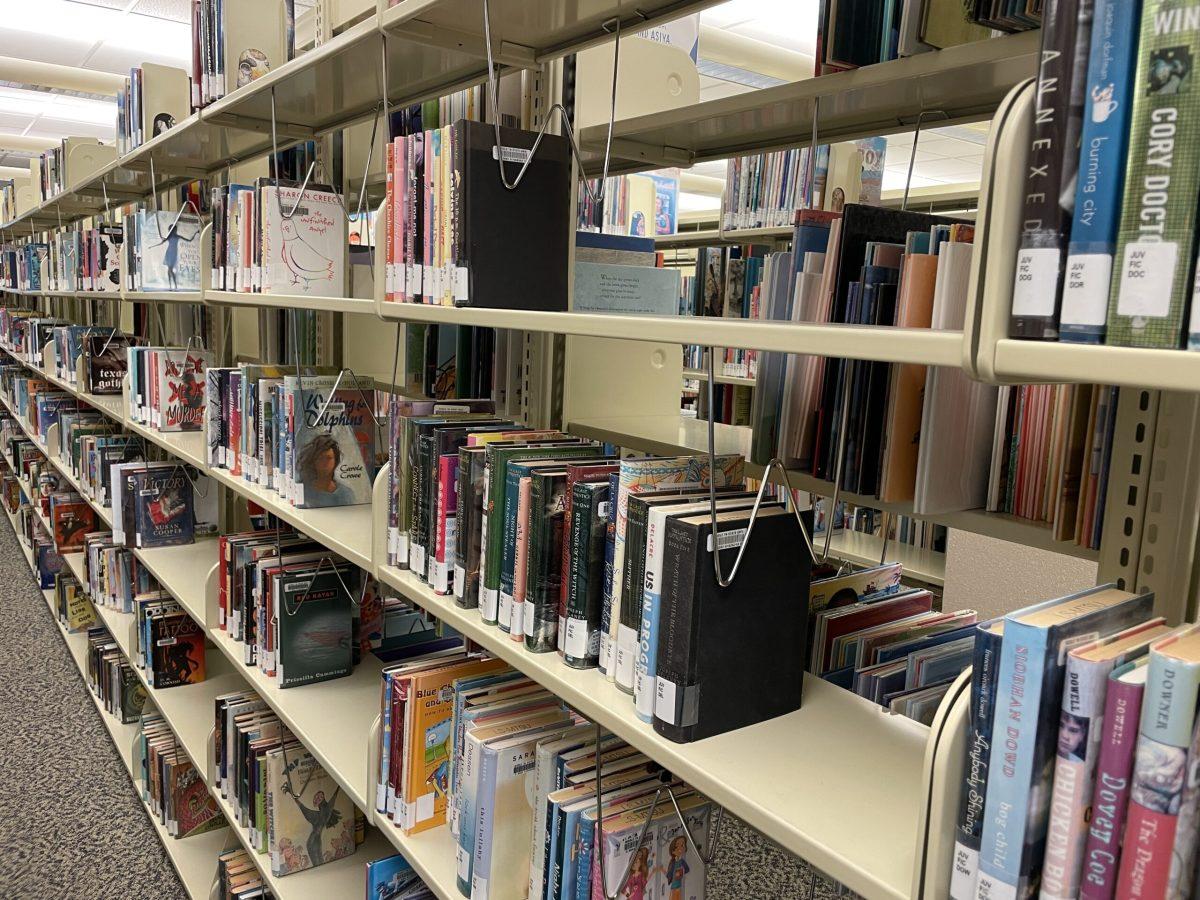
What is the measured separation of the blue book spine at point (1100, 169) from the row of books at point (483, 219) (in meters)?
0.78

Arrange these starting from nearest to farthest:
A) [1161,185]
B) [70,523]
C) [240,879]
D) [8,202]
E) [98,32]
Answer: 1. [1161,185]
2. [240,879]
3. [70,523]
4. [98,32]
5. [8,202]

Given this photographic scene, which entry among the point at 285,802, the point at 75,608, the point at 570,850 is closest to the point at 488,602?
the point at 570,850

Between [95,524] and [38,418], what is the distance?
768mm

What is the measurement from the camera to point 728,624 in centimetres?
93

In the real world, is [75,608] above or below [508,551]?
below

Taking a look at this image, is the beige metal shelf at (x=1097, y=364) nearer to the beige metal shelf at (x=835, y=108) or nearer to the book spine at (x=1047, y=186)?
the book spine at (x=1047, y=186)

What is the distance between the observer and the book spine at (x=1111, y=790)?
1.90ft

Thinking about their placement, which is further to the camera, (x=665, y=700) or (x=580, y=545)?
(x=580, y=545)

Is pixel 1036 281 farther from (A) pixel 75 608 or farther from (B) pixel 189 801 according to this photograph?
(A) pixel 75 608

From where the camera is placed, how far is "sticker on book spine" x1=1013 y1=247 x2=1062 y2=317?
0.58 m

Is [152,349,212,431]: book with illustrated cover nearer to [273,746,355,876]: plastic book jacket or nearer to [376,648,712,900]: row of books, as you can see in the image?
[273,746,355,876]: plastic book jacket

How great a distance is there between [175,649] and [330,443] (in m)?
1.28

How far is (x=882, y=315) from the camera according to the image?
110 centimetres

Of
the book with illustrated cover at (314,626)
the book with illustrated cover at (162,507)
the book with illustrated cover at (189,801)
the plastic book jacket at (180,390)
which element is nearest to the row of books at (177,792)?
the book with illustrated cover at (189,801)
